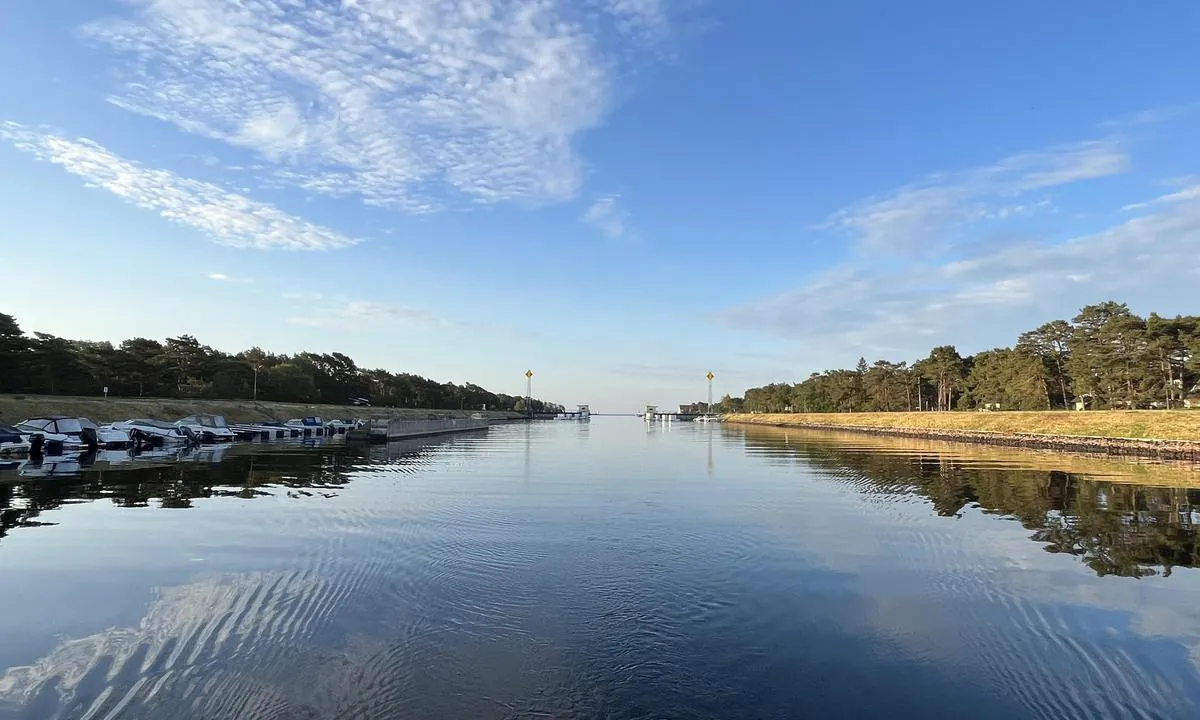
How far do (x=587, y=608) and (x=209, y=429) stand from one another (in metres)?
45.8

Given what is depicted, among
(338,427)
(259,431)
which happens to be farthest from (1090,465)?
(338,427)

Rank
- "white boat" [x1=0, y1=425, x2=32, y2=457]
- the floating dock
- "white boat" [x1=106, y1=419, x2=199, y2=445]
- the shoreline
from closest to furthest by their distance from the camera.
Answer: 1. "white boat" [x1=0, y1=425, x2=32, y2=457]
2. "white boat" [x1=106, y1=419, x2=199, y2=445]
3. the shoreline
4. the floating dock

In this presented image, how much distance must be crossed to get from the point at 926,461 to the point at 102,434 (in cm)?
4853

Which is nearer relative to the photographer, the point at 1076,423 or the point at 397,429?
the point at 1076,423

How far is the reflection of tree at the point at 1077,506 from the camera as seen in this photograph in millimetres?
13023

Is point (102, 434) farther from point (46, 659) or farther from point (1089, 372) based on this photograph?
point (1089, 372)

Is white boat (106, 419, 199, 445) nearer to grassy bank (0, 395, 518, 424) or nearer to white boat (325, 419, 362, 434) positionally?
grassy bank (0, 395, 518, 424)

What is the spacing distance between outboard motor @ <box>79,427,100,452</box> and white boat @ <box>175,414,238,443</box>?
7810mm

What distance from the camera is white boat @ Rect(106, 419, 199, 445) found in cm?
3819

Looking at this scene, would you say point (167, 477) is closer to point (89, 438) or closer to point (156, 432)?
point (89, 438)

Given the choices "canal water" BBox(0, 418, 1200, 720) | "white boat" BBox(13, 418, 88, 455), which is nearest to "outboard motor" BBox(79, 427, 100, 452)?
"white boat" BBox(13, 418, 88, 455)

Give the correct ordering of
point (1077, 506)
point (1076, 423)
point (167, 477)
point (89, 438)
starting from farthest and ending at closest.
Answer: point (1076, 423) < point (89, 438) < point (167, 477) < point (1077, 506)

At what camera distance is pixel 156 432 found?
3997cm

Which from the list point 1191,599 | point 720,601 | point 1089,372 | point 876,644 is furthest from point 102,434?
point 1089,372
